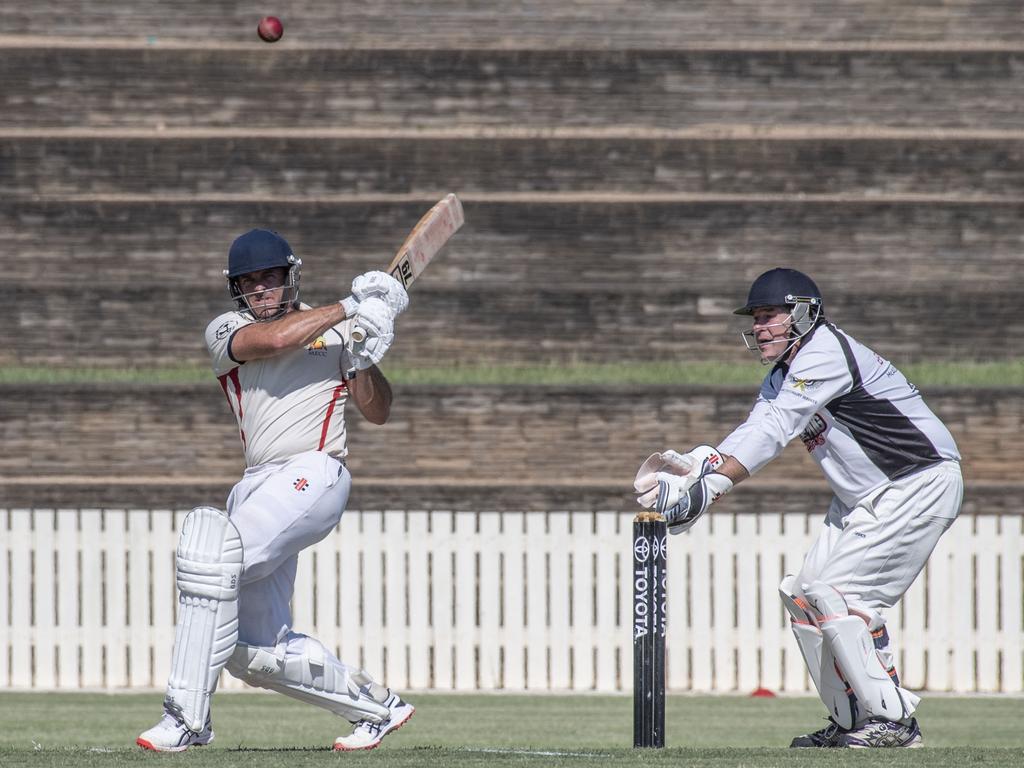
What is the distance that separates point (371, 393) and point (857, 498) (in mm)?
1762

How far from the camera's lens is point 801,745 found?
6379mm

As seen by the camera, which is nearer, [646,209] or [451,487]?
[451,487]

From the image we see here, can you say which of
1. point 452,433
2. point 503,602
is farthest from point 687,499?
point 452,433

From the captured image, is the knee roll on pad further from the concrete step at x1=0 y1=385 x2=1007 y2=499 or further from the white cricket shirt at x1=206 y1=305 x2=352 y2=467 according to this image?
the concrete step at x1=0 y1=385 x2=1007 y2=499

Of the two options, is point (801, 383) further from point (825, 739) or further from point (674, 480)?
point (825, 739)

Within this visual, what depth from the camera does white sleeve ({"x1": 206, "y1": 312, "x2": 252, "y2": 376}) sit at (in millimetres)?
6043

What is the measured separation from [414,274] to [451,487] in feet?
21.0

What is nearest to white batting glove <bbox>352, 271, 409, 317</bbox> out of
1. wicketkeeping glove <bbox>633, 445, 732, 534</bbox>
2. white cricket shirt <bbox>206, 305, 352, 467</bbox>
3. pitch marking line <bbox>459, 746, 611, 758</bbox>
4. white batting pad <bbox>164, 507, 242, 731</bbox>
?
white cricket shirt <bbox>206, 305, 352, 467</bbox>

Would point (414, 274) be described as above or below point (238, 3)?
below

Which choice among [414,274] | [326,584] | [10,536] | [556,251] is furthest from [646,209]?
[414,274]

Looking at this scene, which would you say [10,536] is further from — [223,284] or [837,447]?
[837,447]

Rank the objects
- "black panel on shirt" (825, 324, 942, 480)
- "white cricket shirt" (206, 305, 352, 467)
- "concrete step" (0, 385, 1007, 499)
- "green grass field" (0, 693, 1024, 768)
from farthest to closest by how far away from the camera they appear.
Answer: "concrete step" (0, 385, 1007, 499) → "black panel on shirt" (825, 324, 942, 480) → "white cricket shirt" (206, 305, 352, 467) → "green grass field" (0, 693, 1024, 768)

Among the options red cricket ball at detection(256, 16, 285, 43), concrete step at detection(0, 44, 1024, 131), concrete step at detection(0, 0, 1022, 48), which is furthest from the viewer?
concrete step at detection(0, 0, 1022, 48)

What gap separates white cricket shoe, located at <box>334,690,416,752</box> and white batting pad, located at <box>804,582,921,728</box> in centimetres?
147
